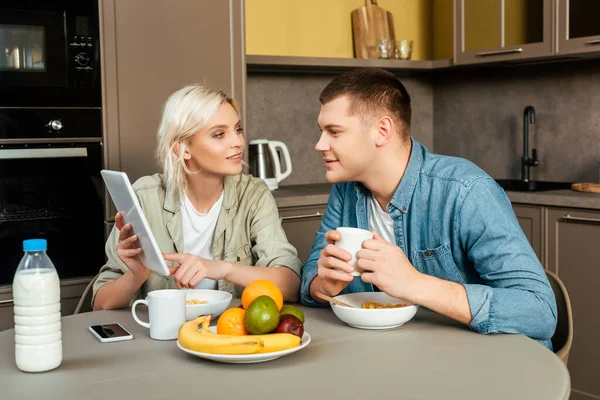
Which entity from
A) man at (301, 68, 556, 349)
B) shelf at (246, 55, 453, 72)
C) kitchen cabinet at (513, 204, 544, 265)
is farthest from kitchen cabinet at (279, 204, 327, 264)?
man at (301, 68, 556, 349)

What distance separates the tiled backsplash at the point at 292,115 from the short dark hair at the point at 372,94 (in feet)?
6.45

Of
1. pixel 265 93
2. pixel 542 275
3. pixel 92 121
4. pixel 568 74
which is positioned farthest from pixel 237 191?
pixel 568 74

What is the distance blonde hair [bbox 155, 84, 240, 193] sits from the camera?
2.30 meters

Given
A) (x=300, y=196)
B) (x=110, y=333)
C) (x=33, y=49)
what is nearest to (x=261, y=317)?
(x=110, y=333)

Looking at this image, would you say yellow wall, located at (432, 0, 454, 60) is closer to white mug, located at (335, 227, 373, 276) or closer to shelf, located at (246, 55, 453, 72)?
shelf, located at (246, 55, 453, 72)

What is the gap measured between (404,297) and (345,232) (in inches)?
7.0

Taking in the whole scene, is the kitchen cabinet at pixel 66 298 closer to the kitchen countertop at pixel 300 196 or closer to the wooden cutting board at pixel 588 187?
the kitchen countertop at pixel 300 196

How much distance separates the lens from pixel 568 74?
12.3 ft

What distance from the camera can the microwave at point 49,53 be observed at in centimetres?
274

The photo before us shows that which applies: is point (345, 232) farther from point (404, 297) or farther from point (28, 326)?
point (28, 326)

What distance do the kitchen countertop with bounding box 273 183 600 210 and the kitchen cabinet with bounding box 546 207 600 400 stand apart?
0.04 metres

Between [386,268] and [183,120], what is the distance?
1.04 m

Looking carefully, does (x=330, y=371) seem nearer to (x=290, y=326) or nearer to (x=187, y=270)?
(x=290, y=326)

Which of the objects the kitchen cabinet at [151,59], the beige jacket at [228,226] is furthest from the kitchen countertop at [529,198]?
the beige jacket at [228,226]
